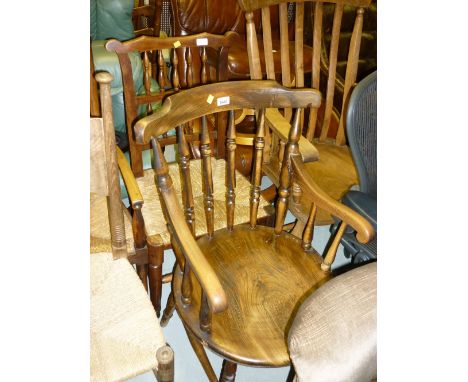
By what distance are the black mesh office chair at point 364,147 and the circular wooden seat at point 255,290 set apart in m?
0.16

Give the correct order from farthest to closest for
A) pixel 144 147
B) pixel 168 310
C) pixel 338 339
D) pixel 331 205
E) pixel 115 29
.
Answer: pixel 115 29, pixel 144 147, pixel 168 310, pixel 331 205, pixel 338 339

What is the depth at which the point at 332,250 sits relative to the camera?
1.30 m

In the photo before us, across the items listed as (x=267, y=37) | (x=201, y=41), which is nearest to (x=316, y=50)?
(x=267, y=37)

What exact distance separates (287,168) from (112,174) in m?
0.50

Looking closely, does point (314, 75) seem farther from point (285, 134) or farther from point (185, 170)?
point (185, 170)

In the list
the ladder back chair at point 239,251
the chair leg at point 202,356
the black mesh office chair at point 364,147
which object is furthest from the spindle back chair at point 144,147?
the black mesh office chair at point 364,147

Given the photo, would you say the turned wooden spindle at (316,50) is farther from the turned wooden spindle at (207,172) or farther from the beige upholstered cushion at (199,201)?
the turned wooden spindle at (207,172)

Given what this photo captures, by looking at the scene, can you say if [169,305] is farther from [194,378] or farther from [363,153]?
[363,153]

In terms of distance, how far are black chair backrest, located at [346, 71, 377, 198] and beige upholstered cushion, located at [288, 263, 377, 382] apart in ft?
2.07

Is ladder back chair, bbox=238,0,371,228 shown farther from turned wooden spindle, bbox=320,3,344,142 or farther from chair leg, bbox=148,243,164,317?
chair leg, bbox=148,243,164,317

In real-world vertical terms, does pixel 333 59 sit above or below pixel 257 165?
above

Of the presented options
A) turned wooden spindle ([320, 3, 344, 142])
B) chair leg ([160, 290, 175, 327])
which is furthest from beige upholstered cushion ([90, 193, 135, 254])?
turned wooden spindle ([320, 3, 344, 142])

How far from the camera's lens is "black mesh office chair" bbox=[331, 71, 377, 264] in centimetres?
131

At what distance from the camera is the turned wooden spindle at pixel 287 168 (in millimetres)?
1346
